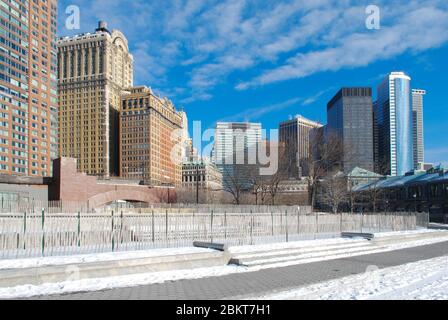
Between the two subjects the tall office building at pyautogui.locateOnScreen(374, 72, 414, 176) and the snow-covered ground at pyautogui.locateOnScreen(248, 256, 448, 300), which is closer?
the snow-covered ground at pyautogui.locateOnScreen(248, 256, 448, 300)

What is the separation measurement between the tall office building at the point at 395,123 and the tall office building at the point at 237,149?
45.8m

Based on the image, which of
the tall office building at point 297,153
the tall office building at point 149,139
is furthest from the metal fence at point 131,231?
the tall office building at point 149,139

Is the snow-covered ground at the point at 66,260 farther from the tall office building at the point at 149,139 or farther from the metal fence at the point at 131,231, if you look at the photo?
the tall office building at the point at 149,139

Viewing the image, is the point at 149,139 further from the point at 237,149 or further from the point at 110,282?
the point at 110,282

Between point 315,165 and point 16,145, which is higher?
point 16,145

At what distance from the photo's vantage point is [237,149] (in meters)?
71.6

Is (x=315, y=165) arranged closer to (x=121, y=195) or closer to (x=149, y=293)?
(x=121, y=195)

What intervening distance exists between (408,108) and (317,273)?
146m

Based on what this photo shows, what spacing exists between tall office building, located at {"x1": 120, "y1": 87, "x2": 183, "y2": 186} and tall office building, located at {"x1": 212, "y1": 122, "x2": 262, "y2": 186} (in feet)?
223

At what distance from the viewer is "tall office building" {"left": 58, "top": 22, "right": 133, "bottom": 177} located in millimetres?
170000

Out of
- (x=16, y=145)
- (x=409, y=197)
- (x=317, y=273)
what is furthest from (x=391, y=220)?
(x=16, y=145)

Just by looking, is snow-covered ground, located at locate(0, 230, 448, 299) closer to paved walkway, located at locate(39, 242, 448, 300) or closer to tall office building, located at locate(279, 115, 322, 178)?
paved walkway, located at locate(39, 242, 448, 300)

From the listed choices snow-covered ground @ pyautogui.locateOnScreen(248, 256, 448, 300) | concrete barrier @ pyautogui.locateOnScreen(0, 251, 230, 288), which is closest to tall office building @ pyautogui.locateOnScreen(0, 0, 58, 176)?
concrete barrier @ pyautogui.locateOnScreen(0, 251, 230, 288)

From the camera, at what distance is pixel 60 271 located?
12.9m
